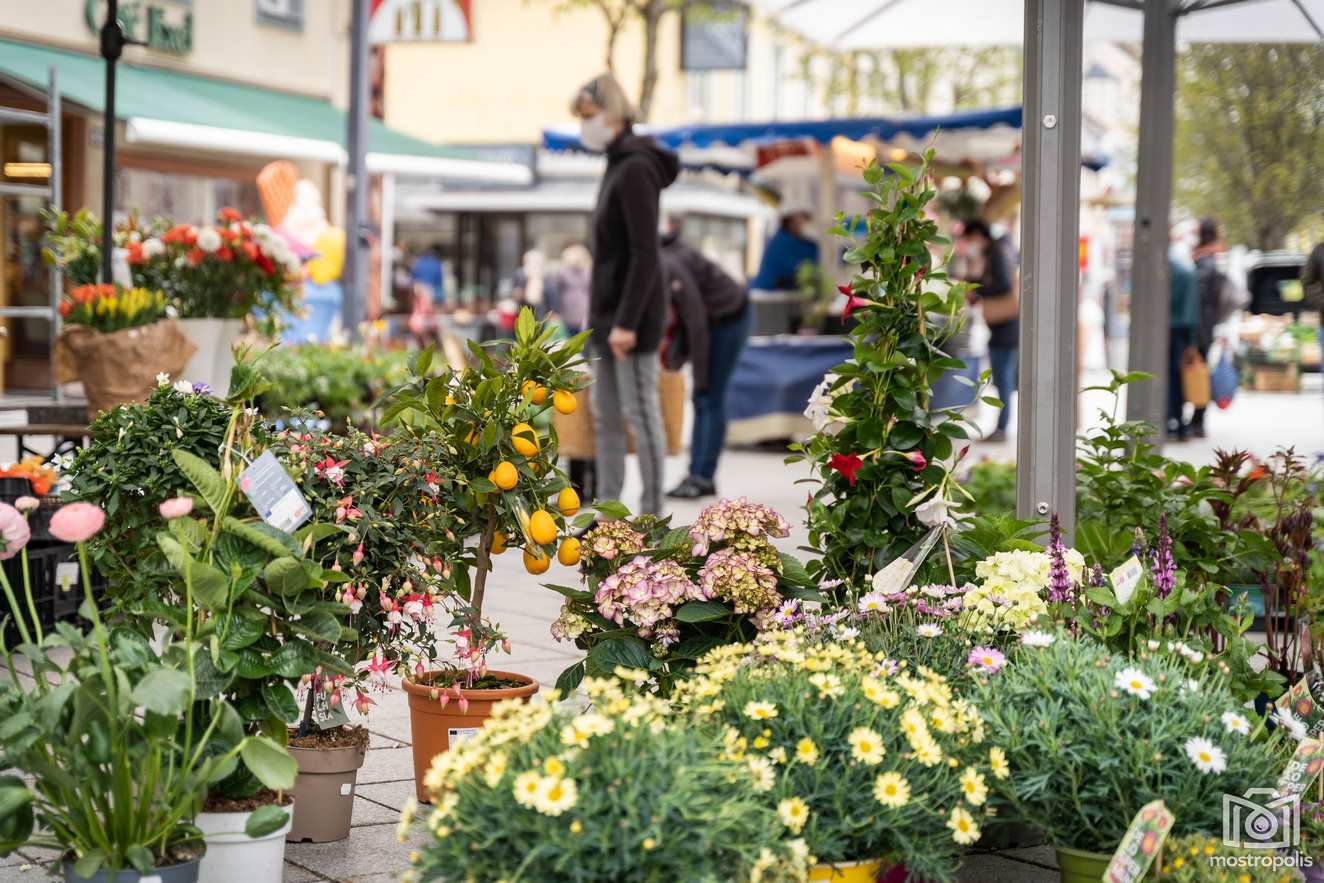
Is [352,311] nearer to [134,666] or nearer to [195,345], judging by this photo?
[195,345]

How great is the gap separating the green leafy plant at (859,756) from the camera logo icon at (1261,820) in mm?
426

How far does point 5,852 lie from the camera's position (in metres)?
2.88

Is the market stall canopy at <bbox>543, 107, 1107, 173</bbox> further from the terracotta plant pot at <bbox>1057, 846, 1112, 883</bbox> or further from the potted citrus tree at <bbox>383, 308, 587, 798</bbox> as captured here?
the terracotta plant pot at <bbox>1057, 846, 1112, 883</bbox>

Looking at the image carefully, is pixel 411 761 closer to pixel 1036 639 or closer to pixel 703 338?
pixel 1036 639

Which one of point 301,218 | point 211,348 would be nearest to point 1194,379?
point 301,218

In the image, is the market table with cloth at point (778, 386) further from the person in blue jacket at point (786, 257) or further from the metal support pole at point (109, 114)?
the metal support pole at point (109, 114)

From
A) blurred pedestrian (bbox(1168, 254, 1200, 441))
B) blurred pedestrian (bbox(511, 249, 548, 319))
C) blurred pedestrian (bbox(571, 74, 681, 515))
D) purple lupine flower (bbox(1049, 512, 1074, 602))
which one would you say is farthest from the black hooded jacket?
blurred pedestrian (bbox(511, 249, 548, 319))

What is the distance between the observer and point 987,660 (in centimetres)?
335

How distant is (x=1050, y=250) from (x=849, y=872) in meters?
1.91

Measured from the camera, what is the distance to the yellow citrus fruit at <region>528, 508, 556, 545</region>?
3.77m

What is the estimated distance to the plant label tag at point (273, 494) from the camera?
3189mm

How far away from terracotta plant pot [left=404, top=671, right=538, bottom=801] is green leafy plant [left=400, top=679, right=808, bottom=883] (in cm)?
97

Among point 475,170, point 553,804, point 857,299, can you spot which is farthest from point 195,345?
point 475,170

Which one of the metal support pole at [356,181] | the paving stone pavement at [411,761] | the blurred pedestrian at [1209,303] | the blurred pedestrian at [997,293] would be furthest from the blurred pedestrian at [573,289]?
the paving stone pavement at [411,761]
